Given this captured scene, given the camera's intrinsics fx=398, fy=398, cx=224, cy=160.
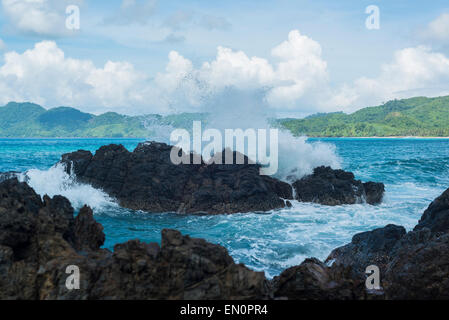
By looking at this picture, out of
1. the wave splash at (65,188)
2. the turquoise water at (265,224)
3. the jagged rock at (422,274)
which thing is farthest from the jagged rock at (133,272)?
the wave splash at (65,188)

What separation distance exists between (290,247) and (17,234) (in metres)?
8.54

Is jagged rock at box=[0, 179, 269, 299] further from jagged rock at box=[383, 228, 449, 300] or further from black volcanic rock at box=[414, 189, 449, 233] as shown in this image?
black volcanic rock at box=[414, 189, 449, 233]

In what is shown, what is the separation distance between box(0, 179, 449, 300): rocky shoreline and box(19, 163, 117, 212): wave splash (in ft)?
36.7

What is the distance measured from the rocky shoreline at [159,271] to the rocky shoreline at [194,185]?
1052 cm

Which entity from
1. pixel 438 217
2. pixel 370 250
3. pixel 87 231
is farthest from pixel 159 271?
pixel 438 217

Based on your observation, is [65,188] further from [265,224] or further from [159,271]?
[159,271]

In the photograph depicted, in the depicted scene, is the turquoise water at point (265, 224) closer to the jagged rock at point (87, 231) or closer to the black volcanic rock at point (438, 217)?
the black volcanic rock at point (438, 217)

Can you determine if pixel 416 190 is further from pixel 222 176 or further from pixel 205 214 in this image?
pixel 205 214

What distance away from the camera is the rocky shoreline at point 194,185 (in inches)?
736

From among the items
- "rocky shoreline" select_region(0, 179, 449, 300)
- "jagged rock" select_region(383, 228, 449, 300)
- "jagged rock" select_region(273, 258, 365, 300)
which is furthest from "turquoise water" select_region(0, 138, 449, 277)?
"rocky shoreline" select_region(0, 179, 449, 300)

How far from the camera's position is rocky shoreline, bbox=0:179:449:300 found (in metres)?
5.70

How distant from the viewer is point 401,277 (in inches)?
294

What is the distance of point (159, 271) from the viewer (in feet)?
19.6
